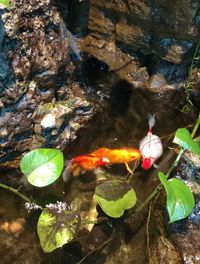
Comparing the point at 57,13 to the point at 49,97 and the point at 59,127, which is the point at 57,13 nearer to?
the point at 49,97

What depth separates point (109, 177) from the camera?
351 cm

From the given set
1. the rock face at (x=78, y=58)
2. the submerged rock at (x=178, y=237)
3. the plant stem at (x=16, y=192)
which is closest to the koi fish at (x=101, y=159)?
the rock face at (x=78, y=58)

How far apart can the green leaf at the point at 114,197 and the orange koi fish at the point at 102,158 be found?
1.02 feet

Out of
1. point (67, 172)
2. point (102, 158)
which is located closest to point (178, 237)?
point (102, 158)

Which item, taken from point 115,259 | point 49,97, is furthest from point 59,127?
point 115,259

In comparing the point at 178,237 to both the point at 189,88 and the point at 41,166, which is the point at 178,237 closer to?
the point at 41,166

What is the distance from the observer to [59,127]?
139 inches

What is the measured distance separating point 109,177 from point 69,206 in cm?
46

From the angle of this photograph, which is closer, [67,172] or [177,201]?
[177,201]

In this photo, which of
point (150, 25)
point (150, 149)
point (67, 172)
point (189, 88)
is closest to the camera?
point (67, 172)

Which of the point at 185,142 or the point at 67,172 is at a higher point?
the point at 185,142

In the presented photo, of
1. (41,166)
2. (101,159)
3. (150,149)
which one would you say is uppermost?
(41,166)

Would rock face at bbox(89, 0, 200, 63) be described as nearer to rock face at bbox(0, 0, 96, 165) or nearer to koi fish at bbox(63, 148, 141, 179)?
rock face at bbox(0, 0, 96, 165)

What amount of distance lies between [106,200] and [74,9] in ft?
6.46
